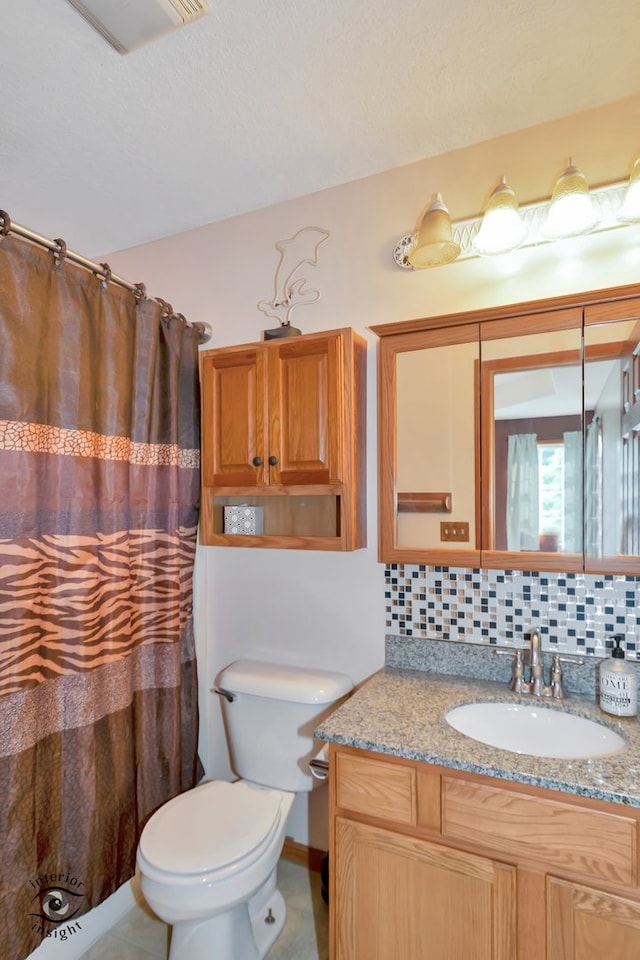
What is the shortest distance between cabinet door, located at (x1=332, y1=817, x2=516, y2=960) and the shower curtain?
742 millimetres

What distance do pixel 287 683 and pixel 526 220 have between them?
1.64 meters

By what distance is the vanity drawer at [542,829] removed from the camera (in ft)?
3.17

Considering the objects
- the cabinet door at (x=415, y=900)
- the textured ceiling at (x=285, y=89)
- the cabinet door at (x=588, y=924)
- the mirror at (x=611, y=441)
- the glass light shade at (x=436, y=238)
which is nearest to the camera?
the cabinet door at (x=588, y=924)

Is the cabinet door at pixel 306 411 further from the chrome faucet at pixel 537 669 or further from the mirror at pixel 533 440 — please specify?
the chrome faucet at pixel 537 669

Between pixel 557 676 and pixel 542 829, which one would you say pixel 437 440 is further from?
pixel 542 829

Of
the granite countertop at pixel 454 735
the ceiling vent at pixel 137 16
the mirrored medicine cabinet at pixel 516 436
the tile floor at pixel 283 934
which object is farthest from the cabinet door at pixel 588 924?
the ceiling vent at pixel 137 16

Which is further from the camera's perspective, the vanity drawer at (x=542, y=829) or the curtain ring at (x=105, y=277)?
the curtain ring at (x=105, y=277)

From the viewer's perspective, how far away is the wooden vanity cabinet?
98 centimetres

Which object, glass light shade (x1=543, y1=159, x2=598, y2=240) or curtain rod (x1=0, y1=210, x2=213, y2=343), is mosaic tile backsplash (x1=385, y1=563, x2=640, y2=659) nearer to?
glass light shade (x1=543, y1=159, x2=598, y2=240)

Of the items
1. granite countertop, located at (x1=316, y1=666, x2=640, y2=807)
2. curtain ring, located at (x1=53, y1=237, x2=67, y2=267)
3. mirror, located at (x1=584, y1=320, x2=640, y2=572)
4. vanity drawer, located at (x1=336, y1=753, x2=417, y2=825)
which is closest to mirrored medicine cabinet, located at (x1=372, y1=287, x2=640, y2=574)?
mirror, located at (x1=584, y1=320, x2=640, y2=572)

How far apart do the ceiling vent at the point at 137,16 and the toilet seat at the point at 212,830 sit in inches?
81.2

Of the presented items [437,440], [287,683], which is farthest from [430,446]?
[287,683]

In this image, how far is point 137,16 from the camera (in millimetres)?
1133

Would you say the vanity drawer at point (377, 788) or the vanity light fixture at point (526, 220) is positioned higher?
the vanity light fixture at point (526, 220)
